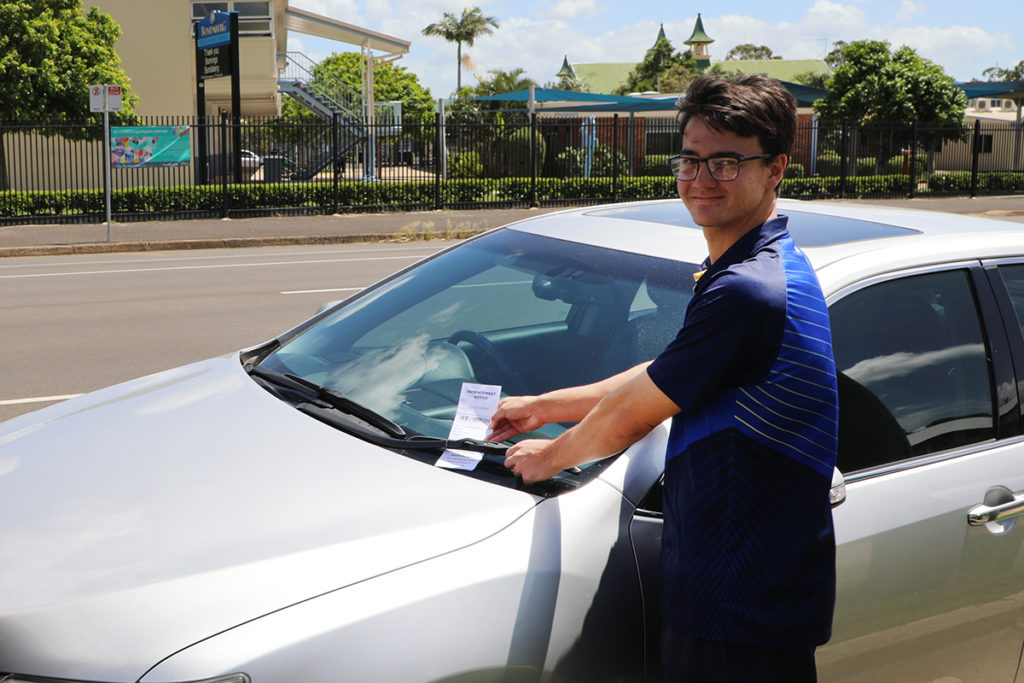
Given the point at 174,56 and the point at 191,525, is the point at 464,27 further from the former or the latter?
the point at 191,525

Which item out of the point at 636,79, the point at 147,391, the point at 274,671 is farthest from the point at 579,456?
the point at 636,79

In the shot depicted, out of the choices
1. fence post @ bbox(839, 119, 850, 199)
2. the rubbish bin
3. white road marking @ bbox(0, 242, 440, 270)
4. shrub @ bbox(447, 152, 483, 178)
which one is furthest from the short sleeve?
fence post @ bbox(839, 119, 850, 199)

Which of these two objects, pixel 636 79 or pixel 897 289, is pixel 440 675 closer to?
pixel 897 289

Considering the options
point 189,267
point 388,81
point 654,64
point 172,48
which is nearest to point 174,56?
point 172,48

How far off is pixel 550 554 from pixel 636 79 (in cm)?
10215

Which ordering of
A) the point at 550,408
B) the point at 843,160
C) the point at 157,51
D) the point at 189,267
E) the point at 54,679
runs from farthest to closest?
the point at 157,51 < the point at 843,160 < the point at 189,267 < the point at 550,408 < the point at 54,679

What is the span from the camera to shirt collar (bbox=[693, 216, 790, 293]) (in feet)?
6.21

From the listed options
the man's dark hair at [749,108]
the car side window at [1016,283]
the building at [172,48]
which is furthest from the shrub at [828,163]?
the man's dark hair at [749,108]

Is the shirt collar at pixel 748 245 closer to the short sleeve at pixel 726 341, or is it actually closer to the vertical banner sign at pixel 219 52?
the short sleeve at pixel 726 341

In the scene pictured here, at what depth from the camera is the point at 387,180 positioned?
2402 centimetres

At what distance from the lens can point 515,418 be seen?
2312mm

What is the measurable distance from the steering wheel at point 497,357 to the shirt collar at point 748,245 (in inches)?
32.0

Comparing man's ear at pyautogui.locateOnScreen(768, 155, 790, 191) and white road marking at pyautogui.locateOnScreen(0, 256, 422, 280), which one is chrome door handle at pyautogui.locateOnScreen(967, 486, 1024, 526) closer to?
man's ear at pyautogui.locateOnScreen(768, 155, 790, 191)

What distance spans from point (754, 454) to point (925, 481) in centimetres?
85
